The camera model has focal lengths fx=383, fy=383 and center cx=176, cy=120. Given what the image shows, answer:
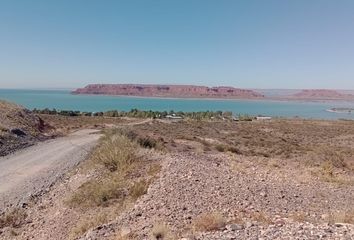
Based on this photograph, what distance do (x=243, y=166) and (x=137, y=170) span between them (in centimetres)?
502

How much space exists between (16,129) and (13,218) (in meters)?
22.6

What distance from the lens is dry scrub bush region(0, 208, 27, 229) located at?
11.0 metres

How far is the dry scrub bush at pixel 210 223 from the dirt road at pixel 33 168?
25.2 ft

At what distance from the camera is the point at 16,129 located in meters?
32.2

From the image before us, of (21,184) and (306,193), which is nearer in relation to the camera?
(306,193)

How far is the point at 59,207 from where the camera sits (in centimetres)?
1235

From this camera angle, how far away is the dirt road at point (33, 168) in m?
14.4

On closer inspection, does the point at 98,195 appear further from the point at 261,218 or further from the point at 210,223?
the point at 261,218

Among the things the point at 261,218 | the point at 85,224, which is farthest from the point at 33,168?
the point at 261,218

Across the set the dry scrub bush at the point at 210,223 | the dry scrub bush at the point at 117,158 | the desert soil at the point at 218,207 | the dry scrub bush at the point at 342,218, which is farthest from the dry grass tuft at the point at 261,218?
the dry scrub bush at the point at 117,158

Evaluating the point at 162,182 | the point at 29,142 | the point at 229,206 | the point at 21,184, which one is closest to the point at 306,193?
the point at 229,206

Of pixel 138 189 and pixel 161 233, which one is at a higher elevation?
pixel 161 233

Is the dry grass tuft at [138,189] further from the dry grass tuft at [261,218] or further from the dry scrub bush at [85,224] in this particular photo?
the dry grass tuft at [261,218]

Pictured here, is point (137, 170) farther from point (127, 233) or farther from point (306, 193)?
point (127, 233)
